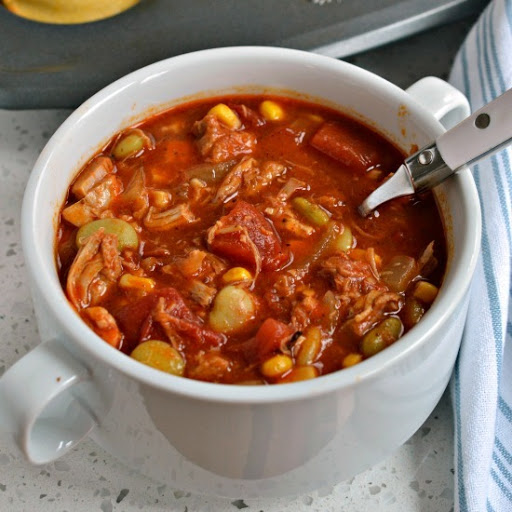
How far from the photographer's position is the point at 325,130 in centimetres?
245

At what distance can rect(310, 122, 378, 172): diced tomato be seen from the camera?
2.40m

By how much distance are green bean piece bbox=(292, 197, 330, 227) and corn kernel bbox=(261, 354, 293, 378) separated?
1.56 ft

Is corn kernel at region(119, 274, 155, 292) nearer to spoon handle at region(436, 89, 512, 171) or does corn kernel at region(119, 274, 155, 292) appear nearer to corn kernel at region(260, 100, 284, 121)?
corn kernel at region(260, 100, 284, 121)

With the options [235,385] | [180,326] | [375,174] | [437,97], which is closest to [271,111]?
[375,174]

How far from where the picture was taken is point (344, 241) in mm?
2191

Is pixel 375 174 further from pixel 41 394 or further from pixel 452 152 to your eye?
pixel 41 394

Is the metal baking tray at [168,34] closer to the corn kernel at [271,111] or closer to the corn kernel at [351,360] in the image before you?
the corn kernel at [271,111]

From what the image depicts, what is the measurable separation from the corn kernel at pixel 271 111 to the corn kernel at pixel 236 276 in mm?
597

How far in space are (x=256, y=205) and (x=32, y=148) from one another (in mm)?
1128

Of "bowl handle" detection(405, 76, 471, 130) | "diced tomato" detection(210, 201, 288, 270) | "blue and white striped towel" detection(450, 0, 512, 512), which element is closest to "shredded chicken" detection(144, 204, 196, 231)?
"diced tomato" detection(210, 201, 288, 270)

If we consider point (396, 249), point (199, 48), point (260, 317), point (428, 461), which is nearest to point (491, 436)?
point (428, 461)

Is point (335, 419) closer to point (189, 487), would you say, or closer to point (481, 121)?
point (189, 487)

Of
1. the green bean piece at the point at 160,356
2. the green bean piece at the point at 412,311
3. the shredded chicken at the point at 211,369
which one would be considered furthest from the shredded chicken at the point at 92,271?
the green bean piece at the point at 412,311

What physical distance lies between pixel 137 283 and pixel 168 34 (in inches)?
47.4
